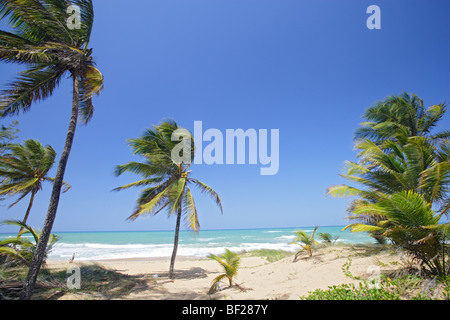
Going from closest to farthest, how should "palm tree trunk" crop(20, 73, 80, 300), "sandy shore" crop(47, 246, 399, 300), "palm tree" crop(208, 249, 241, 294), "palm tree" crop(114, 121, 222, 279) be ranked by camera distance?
"palm tree trunk" crop(20, 73, 80, 300) → "sandy shore" crop(47, 246, 399, 300) → "palm tree" crop(208, 249, 241, 294) → "palm tree" crop(114, 121, 222, 279)

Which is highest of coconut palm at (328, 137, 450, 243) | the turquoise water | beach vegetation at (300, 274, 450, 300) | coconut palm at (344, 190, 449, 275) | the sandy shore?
coconut palm at (328, 137, 450, 243)

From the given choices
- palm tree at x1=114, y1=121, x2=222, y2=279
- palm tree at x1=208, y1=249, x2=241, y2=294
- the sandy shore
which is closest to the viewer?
the sandy shore

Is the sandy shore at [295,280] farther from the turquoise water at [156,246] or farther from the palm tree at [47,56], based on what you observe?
the palm tree at [47,56]

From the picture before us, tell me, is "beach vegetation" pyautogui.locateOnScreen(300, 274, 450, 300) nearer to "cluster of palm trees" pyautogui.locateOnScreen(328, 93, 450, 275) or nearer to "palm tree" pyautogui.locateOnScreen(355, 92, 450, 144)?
"cluster of palm trees" pyautogui.locateOnScreen(328, 93, 450, 275)

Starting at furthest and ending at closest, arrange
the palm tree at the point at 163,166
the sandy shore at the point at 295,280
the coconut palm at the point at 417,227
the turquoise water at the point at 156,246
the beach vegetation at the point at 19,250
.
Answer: the turquoise water at the point at 156,246 < the palm tree at the point at 163,166 < the beach vegetation at the point at 19,250 < the sandy shore at the point at 295,280 < the coconut palm at the point at 417,227

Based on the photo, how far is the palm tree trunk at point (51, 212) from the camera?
494 centimetres

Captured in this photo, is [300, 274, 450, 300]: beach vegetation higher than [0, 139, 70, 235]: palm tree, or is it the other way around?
[0, 139, 70, 235]: palm tree

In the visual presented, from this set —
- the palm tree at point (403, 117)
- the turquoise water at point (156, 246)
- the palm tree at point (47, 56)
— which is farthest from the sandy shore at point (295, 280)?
the palm tree at point (403, 117)

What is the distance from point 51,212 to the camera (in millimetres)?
5355

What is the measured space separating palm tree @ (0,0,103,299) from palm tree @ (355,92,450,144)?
41.1 ft

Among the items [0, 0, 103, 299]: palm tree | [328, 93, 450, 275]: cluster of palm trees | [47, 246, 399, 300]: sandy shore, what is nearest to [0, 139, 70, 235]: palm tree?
[0, 0, 103, 299]: palm tree

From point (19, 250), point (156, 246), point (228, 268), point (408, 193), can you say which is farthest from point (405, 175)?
point (156, 246)

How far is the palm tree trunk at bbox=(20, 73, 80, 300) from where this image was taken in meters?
4.94

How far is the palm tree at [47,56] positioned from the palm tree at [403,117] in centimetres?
1252
